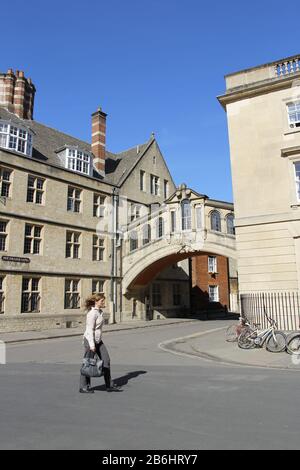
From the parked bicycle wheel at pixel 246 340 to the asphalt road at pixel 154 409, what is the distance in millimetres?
3436

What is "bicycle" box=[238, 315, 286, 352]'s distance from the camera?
12.0m

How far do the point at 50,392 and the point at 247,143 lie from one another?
15.2 metres

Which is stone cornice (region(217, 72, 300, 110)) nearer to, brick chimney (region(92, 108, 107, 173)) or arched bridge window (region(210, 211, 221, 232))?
arched bridge window (region(210, 211, 221, 232))

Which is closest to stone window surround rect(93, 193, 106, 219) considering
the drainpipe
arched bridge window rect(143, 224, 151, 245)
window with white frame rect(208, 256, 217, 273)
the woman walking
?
the drainpipe

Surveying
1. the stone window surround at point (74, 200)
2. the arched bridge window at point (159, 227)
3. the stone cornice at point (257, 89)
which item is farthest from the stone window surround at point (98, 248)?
the stone cornice at point (257, 89)

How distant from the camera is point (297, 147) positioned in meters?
16.9

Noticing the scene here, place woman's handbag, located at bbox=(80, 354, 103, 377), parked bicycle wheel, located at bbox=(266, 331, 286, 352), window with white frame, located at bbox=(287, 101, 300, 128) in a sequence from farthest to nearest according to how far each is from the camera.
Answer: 1. window with white frame, located at bbox=(287, 101, 300, 128)
2. parked bicycle wheel, located at bbox=(266, 331, 286, 352)
3. woman's handbag, located at bbox=(80, 354, 103, 377)

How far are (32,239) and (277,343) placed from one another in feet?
52.6

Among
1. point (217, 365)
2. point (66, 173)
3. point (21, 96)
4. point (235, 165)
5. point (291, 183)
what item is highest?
point (21, 96)

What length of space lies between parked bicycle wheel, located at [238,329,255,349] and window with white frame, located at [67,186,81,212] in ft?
52.9

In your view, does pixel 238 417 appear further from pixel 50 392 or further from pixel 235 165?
pixel 235 165

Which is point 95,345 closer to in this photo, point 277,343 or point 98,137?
point 277,343

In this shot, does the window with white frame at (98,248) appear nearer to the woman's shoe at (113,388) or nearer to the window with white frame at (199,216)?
the window with white frame at (199,216)

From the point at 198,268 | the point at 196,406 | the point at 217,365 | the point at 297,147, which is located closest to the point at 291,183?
the point at 297,147
